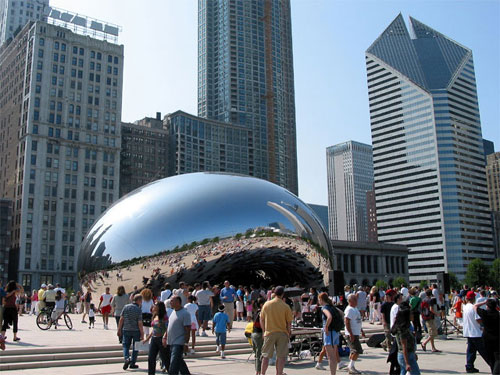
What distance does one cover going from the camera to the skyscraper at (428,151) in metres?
154

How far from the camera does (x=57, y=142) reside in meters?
89.6

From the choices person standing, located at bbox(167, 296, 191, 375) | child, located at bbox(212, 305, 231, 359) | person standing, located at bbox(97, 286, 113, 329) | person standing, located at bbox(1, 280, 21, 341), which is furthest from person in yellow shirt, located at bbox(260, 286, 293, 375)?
person standing, located at bbox(97, 286, 113, 329)

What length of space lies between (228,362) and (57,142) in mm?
84338

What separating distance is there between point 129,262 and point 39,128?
75.6 m

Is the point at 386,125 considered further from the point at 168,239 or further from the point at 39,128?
the point at 168,239

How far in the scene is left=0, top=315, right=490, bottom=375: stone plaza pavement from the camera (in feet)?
36.0

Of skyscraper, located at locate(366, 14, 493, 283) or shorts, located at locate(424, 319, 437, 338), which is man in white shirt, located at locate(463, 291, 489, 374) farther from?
skyscraper, located at locate(366, 14, 493, 283)

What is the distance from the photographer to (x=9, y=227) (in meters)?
85.2

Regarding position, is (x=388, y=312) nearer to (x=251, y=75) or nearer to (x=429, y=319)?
(x=429, y=319)

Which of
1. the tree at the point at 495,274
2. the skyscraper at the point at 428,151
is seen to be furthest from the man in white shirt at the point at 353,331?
the skyscraper at the point at 428,151

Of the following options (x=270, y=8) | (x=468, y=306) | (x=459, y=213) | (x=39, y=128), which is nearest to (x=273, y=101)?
(x=270, y=8)

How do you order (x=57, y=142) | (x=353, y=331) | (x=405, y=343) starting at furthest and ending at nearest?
1. (x=57, y=142)
2. (x=353, y=331)
3. (x=405, y=343)

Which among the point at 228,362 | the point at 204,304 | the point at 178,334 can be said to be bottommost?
the point at 228,362

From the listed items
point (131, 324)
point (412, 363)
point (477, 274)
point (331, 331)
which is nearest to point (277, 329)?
point (331, 331)
